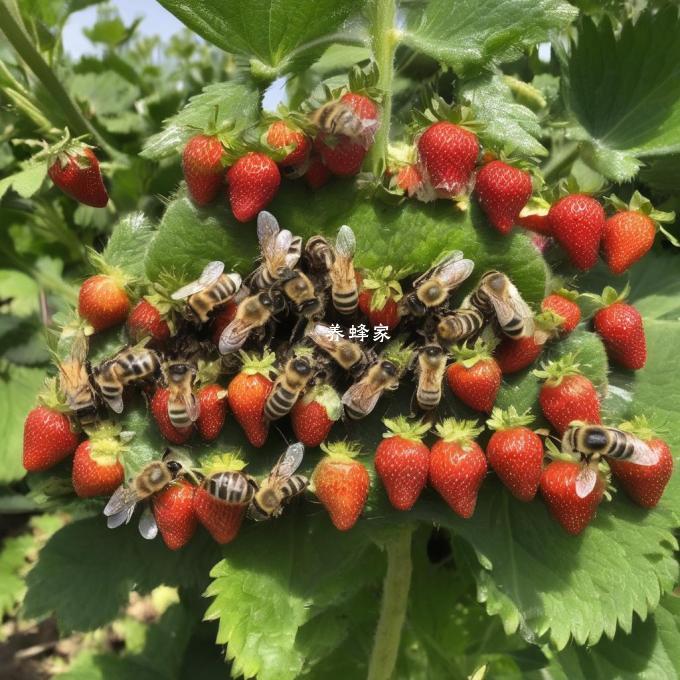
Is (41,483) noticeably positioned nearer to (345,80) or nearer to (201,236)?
(201,236)

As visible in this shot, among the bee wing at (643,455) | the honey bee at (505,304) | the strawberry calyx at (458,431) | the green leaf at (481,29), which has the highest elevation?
the green leaf at (481,29)

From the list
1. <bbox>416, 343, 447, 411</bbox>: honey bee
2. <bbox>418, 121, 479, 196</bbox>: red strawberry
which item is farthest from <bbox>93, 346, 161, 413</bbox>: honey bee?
<bbox>418, 121, 479, 196</bbox>: red strawberry

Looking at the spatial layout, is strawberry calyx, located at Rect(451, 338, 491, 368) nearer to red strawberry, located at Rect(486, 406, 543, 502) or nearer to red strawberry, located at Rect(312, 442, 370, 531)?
red strawberry, located at Rect(486, 406, 543, 502)

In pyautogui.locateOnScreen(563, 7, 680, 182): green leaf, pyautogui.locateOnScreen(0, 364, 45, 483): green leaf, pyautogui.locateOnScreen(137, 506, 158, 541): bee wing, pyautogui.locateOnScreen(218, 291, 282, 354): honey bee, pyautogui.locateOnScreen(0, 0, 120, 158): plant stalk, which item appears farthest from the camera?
pyautogui.locateOnScreen(0, 364, 45, 483): green leaf

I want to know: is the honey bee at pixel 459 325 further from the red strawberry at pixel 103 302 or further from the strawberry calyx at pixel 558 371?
the red strawberry at pixel 103 302

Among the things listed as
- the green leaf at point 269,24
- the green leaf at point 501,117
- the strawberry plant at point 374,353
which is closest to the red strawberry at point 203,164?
the strawberry plant at point 374,353

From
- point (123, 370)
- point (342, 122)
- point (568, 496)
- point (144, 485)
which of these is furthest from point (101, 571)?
point (342, 122)

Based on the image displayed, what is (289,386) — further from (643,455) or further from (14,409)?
(14,409)
